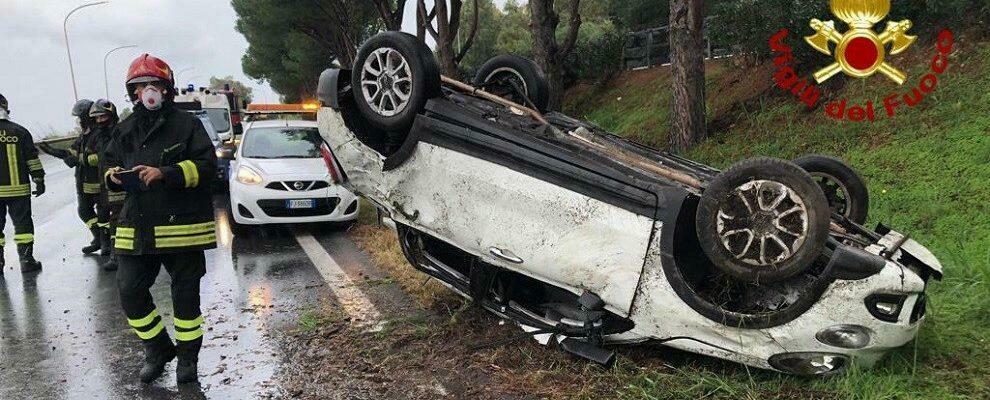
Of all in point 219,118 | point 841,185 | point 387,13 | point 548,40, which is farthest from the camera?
point 387,13

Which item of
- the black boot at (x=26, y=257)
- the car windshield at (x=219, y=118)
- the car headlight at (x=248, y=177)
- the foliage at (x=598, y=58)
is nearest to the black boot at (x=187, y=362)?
the black boot at (x=26, y=257)

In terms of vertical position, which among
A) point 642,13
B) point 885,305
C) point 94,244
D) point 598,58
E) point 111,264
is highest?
point 642,13

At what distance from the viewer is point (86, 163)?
6543mm

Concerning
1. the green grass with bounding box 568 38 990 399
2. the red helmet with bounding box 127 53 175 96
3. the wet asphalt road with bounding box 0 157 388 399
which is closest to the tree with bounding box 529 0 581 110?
the green grass with bounding box 568 38 990 399

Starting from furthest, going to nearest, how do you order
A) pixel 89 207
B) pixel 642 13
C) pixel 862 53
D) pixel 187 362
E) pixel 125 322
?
pixel 642 13, pixel 862 53, pixel 89 207, pixel 125 322, pixel 187 362

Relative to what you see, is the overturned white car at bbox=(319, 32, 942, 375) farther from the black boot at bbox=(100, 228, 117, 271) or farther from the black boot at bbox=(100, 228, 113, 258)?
the black boot at bbox=(100, 228, 113, 258)

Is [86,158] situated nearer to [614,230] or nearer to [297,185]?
[297,185]

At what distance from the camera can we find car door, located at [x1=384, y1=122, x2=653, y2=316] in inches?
127

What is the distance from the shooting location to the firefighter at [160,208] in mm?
3449

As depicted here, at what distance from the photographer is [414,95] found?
152 inches

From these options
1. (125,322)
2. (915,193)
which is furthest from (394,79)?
(915,193)

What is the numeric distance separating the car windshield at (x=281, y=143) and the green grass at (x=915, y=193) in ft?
15.7

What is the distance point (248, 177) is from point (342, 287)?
2.82 meters

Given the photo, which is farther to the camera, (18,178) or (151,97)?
(18,178)
